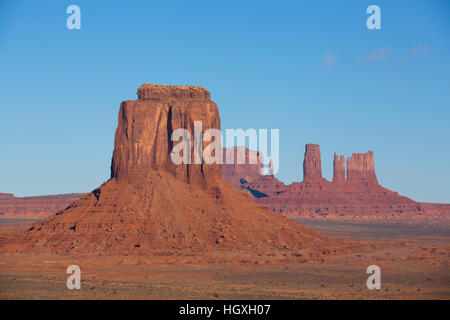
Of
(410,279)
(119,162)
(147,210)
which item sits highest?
(119,162)

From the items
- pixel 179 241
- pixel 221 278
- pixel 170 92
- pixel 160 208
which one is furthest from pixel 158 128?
pixel 221 278

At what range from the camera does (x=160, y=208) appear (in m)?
86.9

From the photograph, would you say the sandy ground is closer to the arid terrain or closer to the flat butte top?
the arid terrain

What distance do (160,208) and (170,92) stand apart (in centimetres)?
1727

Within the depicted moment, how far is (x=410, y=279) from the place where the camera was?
220 ft

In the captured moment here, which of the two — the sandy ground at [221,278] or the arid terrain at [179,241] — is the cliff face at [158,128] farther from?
the sandy ground at [221,278]

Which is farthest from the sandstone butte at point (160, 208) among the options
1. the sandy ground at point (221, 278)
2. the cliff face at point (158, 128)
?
the sandy ground at point (221, 278)

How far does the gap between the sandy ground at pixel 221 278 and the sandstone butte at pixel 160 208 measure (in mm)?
4807

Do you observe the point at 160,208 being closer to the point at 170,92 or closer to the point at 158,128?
the point at 158,128
